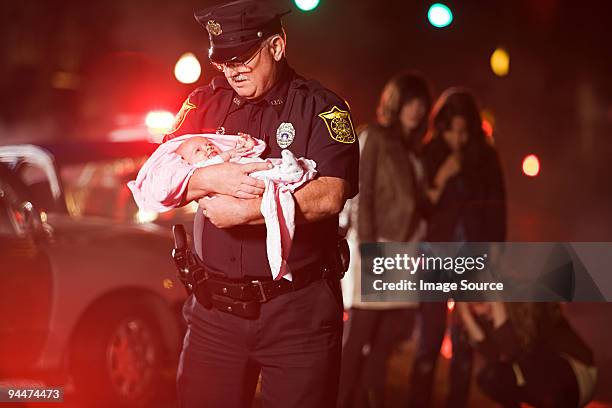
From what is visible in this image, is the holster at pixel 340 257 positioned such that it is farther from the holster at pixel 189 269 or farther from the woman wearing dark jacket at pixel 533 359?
the woman wearing dark jacket at pixel 533 359

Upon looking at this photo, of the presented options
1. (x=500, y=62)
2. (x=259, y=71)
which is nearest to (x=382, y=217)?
(x=259, y=71)

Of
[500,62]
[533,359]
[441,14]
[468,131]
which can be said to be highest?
[500,62]

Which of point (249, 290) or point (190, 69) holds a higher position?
point (190, 69)

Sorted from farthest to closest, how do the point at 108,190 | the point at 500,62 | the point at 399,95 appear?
the point at 500,62 → the point at 108,190 → the point at 399,95

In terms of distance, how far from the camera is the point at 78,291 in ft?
21.7

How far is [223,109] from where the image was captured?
13.3ft

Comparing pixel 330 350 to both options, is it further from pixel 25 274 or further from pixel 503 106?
pixel 503 106

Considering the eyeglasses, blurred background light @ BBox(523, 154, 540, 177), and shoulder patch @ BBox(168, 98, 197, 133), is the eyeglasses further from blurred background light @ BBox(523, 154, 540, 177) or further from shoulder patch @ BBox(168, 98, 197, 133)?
blurred background light @ BBox(523, 154, 540, 177)

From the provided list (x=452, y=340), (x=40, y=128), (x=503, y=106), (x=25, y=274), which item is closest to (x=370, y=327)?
(x=452, y=340)

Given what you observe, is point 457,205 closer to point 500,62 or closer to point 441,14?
point 441,14

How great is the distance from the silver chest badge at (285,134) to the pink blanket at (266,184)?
2.9 inches

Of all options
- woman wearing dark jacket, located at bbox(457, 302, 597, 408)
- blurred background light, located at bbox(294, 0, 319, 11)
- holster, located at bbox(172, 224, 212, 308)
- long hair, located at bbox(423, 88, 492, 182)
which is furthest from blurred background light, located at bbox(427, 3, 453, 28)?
holster, located at bbox(172, 224, 212, 308)

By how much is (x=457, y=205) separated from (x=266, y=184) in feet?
9.73

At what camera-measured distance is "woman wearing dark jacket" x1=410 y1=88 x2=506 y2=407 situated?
6.38 m
